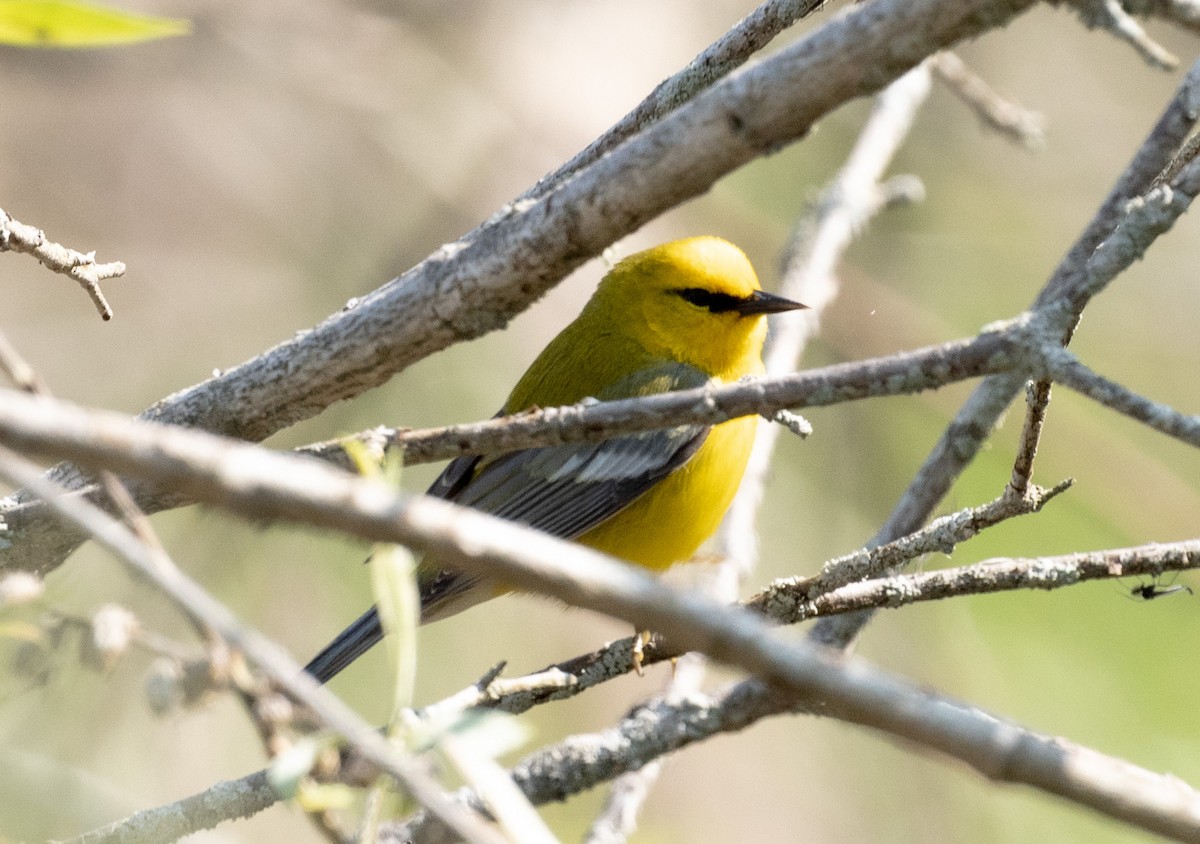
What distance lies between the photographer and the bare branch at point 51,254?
1.86m

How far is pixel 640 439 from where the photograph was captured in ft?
12.0

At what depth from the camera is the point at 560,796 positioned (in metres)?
2.35

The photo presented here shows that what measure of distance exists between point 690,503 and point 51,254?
202 cm

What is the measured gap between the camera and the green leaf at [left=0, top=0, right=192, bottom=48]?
1319mm

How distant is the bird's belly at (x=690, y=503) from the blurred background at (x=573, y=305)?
0.92 metres

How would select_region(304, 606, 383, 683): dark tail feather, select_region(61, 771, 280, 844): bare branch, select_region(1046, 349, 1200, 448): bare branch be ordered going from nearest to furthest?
select_region(1046, 349, 1200, 448): bare branch, select_region(61, 771, 280, 844): bare branch, select_region(304, 606, 383, 683): dark tail feather

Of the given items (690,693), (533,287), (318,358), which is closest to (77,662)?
(318,358)

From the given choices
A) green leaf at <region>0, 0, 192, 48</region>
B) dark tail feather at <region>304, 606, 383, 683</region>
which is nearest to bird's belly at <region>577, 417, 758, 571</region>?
dark tail feather at <region>304, 606, 383, 683</region>

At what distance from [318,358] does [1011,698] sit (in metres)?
3.32

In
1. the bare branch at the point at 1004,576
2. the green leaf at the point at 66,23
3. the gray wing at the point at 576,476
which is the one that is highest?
the gray wing at the point at 576,476

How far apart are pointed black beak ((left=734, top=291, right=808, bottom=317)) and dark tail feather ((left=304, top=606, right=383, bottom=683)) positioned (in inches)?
57.3

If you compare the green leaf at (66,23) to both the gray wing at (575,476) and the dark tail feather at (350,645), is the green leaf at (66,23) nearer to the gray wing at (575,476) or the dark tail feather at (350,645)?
the dark tail feather at (350,645)

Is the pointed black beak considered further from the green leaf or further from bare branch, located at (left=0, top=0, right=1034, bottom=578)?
the green leaf

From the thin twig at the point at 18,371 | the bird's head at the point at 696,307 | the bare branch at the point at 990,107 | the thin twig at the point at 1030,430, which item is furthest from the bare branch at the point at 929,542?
the bare branch at the point at 990,107
